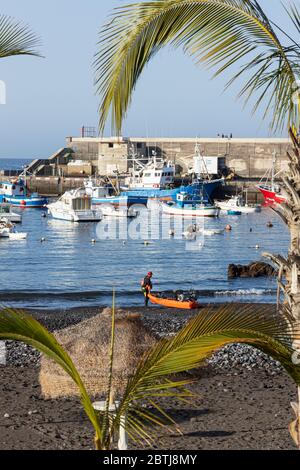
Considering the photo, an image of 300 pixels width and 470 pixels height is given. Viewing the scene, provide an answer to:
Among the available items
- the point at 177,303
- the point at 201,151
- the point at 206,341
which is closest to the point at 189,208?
the point at 201,151

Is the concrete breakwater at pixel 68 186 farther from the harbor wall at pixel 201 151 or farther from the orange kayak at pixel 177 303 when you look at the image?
the orange kayak at pixel 177 303

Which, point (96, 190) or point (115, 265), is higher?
point (96, 190)

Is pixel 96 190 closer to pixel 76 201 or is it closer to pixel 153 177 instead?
pixel 153 177

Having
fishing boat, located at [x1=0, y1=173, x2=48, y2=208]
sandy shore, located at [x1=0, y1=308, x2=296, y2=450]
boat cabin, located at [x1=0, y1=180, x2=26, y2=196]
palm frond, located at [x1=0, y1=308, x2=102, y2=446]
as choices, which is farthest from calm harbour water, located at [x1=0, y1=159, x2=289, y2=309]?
palm frond, located at [x1=0, y1=308, x2=102, y2=446]

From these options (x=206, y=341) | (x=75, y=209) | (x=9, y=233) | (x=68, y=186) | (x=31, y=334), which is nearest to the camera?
(x=206, y=341)

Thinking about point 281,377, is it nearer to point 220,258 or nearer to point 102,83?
point 102,83

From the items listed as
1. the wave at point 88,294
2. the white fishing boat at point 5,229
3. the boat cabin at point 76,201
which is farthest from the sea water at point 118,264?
the boat cabin at point 76,201

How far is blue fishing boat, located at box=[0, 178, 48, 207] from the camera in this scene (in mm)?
94438

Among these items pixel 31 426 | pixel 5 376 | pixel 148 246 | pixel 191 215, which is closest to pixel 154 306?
pixel 5 376

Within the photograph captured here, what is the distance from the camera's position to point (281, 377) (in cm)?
1473

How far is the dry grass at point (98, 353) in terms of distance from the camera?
1116cm

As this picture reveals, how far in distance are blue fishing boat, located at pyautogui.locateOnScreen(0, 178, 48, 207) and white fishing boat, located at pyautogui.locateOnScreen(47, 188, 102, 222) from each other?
45.6ft

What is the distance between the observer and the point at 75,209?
78438 millimetres
